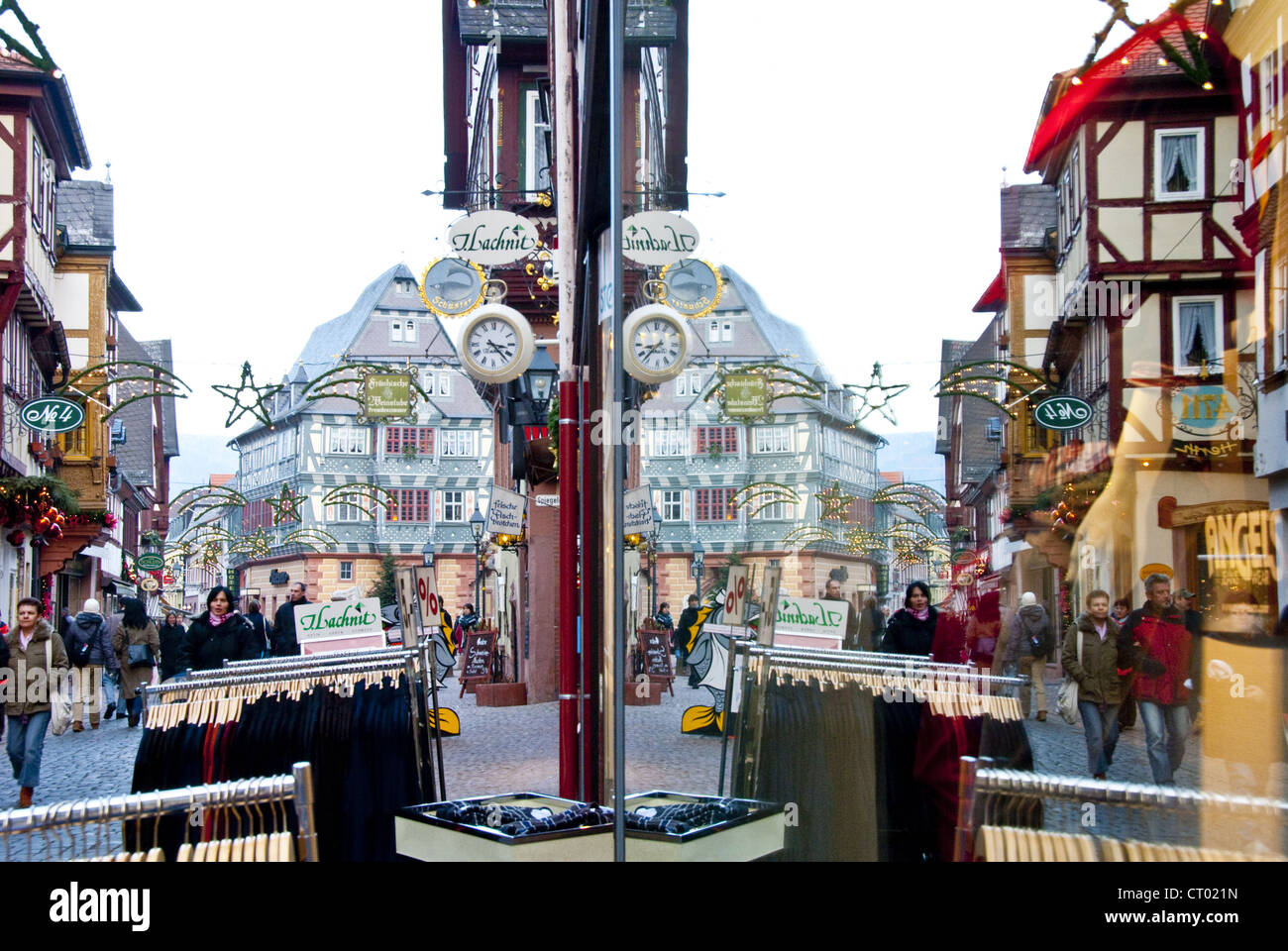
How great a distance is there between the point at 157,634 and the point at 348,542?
31.1 feet

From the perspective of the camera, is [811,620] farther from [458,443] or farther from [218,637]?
[458,443]

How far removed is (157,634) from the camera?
13664mm

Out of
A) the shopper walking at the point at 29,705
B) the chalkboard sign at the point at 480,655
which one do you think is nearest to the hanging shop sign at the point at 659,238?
the shopper walking at the point at 29,705

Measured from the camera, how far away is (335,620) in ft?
31.6

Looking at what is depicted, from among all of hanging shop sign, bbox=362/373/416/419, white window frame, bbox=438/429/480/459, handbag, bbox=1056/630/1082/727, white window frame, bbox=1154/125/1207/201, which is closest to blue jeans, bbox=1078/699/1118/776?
handbag, bbox=1056/630/1082/727

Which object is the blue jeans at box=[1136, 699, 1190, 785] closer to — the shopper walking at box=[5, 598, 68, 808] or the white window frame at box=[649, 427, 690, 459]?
the white window frame at box=[649, 427, 690, 459]

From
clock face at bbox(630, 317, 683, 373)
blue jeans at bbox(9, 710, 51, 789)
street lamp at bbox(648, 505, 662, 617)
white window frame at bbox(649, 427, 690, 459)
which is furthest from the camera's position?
street lamp at bbox(648, 505, 662, 617)

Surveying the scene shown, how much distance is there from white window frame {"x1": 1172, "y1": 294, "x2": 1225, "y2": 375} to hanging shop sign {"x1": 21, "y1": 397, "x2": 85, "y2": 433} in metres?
12.3

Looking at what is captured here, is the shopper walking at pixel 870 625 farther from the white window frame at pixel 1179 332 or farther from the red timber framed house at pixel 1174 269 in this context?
the white window frame at pixel 1179 332

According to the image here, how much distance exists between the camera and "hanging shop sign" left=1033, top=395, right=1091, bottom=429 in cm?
737

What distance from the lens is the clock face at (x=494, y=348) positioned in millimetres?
6535

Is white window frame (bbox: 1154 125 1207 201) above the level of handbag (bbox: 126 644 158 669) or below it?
above

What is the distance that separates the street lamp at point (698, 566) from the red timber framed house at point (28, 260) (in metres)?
6.26

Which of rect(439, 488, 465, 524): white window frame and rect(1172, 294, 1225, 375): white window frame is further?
rect(439, 488, 465, 524): white window frame
